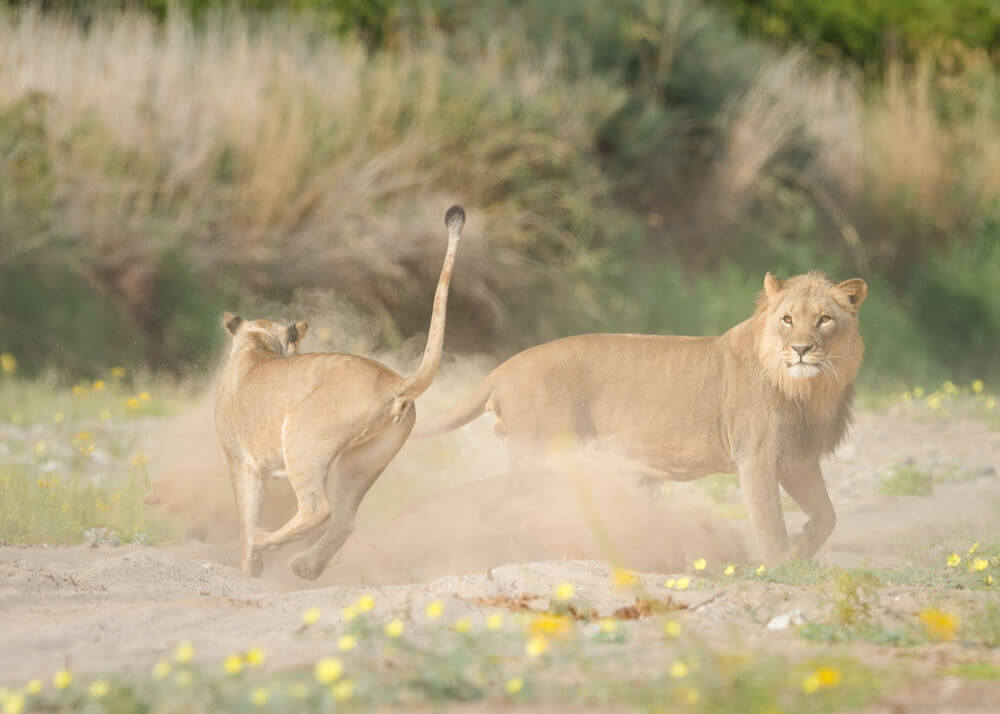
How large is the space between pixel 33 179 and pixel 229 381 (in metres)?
5.56

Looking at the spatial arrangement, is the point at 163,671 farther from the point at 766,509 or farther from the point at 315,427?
the point at 766,509

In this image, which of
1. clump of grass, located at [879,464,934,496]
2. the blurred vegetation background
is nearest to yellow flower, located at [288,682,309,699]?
clump of grass, located at [879,464,934,496]

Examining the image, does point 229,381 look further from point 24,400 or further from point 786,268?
point 786,268

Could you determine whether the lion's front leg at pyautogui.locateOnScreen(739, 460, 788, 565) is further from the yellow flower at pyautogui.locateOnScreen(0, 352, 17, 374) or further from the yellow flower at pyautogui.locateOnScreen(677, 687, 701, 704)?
the yellow flower at pyautogui.locateOnScreen(0, 352, 17, 374)

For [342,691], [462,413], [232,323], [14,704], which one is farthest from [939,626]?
[232,323]

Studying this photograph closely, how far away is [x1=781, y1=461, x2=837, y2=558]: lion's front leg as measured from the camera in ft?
21.4

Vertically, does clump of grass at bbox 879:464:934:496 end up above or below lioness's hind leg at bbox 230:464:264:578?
below

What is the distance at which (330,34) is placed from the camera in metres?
15.0

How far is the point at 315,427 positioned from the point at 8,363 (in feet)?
18.4

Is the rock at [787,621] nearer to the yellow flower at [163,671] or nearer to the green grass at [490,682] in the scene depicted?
the green grass at [490,682]

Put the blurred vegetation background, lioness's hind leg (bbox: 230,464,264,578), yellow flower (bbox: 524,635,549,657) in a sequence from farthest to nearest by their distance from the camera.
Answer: the blurred vegetation background, lioness's hind leg (bbox: 230,464,264,578), yellow flower (bbox: 524,635,549,657)

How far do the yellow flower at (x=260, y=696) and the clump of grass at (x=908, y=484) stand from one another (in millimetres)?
5810

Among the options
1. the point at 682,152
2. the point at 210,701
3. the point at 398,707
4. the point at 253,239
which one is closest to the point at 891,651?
the point at 398,707

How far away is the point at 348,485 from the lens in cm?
616
